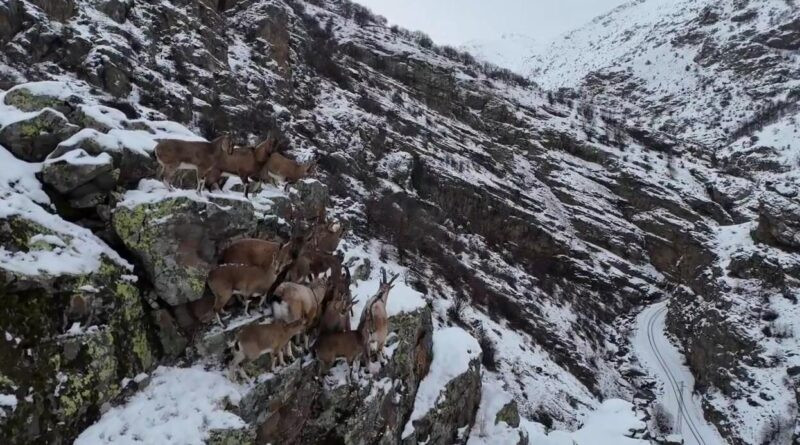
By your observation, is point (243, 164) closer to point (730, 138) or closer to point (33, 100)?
point (33, 100)

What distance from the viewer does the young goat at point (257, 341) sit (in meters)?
7.74

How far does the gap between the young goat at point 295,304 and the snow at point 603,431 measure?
38.1 ft

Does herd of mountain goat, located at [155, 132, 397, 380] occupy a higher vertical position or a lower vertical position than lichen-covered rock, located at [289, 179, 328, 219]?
higher

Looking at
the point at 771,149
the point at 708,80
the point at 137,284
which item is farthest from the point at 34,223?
the point at 708,80

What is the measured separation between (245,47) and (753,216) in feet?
179

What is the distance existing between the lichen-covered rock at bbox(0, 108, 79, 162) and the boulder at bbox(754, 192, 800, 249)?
55318 millimetres

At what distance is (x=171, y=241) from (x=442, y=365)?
787 cm

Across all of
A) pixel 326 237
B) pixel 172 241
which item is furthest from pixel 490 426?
pixel 172 241

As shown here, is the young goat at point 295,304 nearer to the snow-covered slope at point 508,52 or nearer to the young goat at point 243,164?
the young goat at point 243,164

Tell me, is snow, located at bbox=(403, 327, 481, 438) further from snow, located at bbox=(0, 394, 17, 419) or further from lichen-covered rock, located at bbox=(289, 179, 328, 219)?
snow, located at bbox=(0, 394, 17, 419)

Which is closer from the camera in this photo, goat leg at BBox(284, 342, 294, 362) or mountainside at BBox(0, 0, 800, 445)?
mountainside at BBox(0, 0, 800, 445)

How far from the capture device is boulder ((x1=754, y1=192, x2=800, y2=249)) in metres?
47.9

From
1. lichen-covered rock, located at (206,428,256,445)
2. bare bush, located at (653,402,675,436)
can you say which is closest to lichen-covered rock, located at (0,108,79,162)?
lichen-covered rock, located at (206,428,256,445)

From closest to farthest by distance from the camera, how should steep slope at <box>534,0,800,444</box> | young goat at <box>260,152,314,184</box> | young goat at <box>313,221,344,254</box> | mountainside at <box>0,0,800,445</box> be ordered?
mountainside at <box>0,0,800,445</box> < young goat at <box>260,152,314,184</box> < young goat at <box>313,221,344,254</box> < steep slope at <box>534,0,800,444</box>
